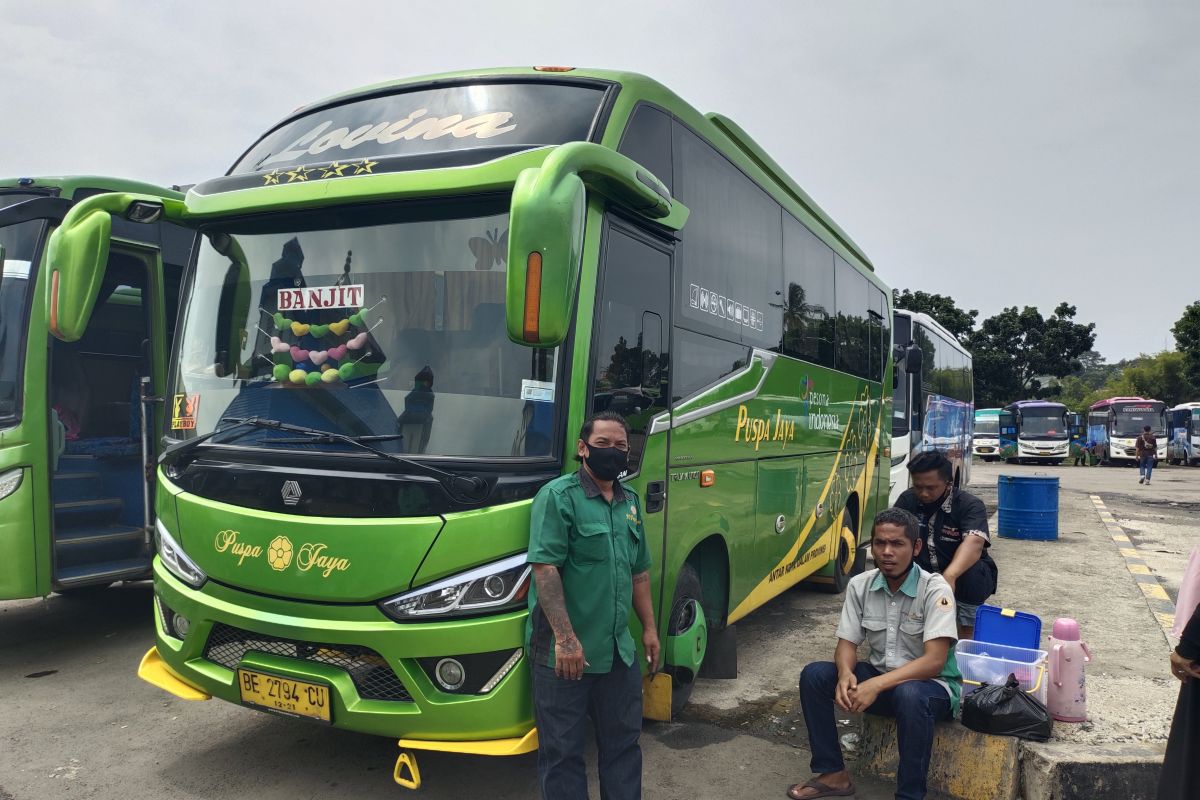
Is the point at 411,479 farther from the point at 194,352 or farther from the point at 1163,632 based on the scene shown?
the point at 1163,632

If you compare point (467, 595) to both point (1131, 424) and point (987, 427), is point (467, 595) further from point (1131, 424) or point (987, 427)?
point (987, 427)

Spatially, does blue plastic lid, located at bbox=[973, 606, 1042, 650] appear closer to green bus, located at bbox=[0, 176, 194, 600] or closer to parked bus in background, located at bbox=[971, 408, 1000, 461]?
green bus, located at bbox=[0, 176, 194, 600]

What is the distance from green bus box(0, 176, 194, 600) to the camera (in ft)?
18.2

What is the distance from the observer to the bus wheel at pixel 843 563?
8.55 meters

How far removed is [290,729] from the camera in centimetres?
457

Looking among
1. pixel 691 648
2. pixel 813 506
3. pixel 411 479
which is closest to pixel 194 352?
pixel 411 479

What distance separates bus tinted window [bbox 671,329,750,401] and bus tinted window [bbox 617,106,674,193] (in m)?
0.82

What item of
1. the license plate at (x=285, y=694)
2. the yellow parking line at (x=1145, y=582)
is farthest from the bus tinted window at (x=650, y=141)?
the yellow parking line at (x=1145, y=582)

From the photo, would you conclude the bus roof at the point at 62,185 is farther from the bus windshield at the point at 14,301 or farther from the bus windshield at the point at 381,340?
the bus windshield at the point at 381,340

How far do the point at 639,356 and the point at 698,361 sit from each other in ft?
2.43

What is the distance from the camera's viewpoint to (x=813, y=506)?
7.32 metres

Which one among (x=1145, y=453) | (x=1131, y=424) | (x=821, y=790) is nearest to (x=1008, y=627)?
(x=821, y=790)

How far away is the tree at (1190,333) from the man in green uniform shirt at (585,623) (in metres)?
37.9

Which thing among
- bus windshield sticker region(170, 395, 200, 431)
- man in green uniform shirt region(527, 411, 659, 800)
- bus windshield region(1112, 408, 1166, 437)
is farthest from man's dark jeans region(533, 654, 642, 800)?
bus windshield region(1112, 408, 1166, 437)
